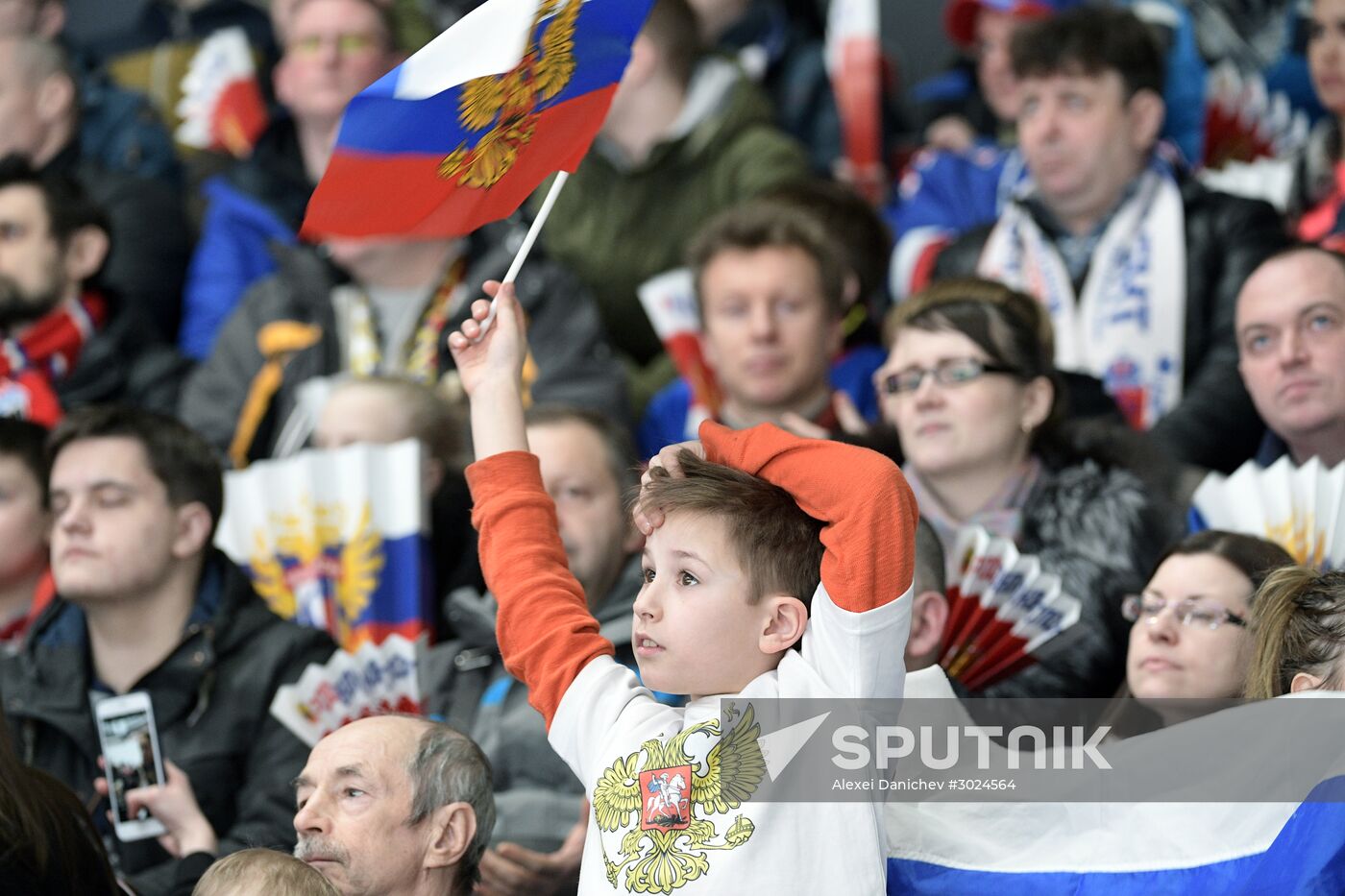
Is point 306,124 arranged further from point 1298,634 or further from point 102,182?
point 1298,634

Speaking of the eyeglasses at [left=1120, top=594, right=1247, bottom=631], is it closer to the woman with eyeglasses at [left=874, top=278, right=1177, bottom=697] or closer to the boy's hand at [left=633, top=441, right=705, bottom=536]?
the woman with eyeglasses at [left=874, top=278, right=1177, bottom=697]

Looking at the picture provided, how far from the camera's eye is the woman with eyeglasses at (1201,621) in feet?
10.6

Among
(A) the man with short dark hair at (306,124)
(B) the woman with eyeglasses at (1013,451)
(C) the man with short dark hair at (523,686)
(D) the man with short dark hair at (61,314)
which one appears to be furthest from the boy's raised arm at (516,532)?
(A) the man with short dark hair at (306,124)

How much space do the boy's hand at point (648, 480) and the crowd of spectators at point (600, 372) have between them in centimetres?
3

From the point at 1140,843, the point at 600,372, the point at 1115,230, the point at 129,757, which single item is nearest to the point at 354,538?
the point at 129,757

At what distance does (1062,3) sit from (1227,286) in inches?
67.3

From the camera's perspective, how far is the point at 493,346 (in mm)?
2998

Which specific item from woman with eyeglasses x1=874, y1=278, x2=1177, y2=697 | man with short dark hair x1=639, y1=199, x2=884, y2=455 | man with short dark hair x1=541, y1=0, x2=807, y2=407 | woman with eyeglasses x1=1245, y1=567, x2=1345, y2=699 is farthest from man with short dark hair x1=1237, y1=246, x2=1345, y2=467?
man with short dark hair x1=541, y1=0, x2=807, y2=407

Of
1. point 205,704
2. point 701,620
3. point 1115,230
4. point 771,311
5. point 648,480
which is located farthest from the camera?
point 1115,230

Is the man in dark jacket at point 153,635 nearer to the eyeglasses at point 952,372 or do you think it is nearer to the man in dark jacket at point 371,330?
the man in dark jacket at point 371,330

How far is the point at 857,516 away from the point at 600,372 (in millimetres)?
2842

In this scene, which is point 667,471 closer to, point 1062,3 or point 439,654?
point 439,654

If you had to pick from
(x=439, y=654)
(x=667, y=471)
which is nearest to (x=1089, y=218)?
(x=439, y=654)

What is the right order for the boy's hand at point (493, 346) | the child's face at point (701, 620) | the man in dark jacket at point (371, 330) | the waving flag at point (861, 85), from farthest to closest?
the waving flag at point (861, 85)
the man in dark jacket at point (371, 330)
the boy's hand at point (493, 346)
the child's face at point (701, 620)
